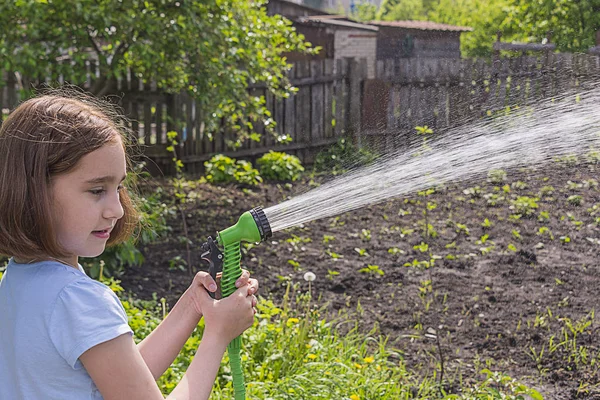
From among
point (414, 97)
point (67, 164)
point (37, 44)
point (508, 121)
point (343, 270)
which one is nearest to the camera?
point (67, 164)

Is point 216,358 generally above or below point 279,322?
above

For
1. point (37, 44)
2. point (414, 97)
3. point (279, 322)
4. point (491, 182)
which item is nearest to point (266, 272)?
point (279, 322)

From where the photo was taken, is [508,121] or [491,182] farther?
[491,182]

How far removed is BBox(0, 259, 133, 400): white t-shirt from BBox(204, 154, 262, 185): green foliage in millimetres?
6423

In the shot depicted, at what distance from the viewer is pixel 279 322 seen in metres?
3.85

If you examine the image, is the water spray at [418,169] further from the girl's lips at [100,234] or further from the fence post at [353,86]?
the fence post at [353,86]

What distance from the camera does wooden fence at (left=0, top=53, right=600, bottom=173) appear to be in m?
6.98

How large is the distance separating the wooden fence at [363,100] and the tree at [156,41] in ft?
1.70

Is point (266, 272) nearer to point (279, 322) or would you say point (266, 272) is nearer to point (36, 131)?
point (279, 322)

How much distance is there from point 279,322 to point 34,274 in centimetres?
228

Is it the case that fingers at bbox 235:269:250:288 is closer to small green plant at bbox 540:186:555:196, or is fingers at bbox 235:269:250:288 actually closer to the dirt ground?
the dirt ground

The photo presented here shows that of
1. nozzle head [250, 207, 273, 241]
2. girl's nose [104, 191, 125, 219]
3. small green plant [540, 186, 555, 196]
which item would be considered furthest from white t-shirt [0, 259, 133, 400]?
small green plant [540, 186, 555, 196]

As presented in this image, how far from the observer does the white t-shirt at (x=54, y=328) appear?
61.7 inches

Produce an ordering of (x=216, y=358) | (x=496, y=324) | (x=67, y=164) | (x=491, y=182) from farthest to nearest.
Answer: (x=491, y=182), (x=496, y=324), (x=216, y=358), (x=67, y=164)
